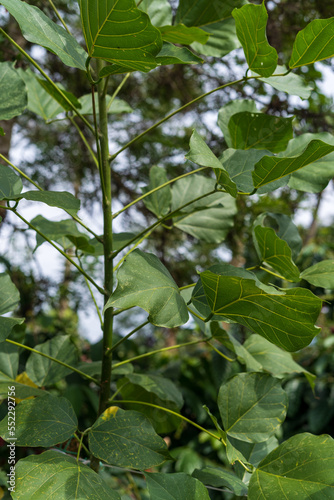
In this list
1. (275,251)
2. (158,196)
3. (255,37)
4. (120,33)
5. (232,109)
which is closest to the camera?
(120,33)

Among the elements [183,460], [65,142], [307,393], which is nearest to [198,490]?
[183,460]

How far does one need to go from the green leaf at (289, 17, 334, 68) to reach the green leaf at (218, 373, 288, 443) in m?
0.51

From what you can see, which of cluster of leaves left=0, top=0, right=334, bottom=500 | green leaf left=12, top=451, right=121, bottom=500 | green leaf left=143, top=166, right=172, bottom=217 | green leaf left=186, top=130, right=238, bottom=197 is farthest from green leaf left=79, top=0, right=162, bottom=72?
green leaf left=12, top=451, right=121, bottom=500

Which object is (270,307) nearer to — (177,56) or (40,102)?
(177,56)

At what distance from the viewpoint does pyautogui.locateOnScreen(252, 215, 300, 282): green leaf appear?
0.69 m

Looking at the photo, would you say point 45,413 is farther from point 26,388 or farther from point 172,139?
point 172,139

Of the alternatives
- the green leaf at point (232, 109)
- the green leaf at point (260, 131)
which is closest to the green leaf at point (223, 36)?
the green leaf at point (232, 109)

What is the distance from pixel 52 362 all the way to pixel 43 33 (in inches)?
25.0

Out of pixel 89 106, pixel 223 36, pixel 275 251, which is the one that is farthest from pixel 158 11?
pixel 275 251

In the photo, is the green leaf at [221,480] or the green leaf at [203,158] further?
the green leaf at [221,480]

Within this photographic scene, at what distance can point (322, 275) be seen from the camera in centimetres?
73

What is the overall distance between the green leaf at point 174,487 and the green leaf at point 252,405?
0.11 meters

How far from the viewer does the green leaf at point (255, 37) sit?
22.9 inches

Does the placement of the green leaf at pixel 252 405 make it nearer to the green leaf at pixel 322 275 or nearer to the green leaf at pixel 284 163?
the green leaf at pixel 322 275
